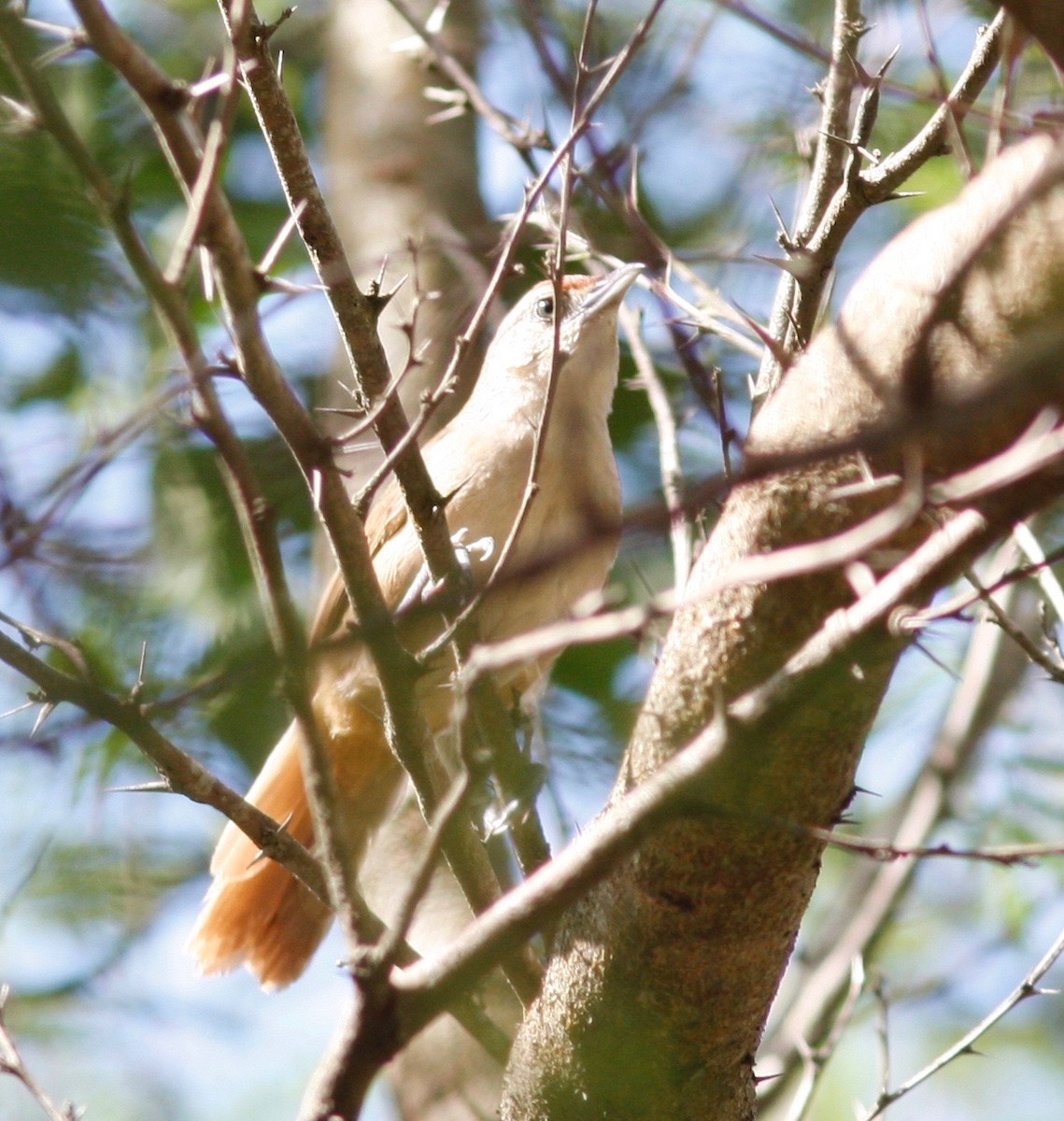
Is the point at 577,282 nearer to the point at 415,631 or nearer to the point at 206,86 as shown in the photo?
the point at 415,631

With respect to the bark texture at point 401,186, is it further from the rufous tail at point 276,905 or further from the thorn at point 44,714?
the thorn at point 44,714

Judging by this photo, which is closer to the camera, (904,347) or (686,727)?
(904,347)

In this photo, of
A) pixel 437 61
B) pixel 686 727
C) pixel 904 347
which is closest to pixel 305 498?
pixel 437 61

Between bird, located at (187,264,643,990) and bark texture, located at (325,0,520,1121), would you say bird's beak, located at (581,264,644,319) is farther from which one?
bark texture, located at (325,0,520,1121)

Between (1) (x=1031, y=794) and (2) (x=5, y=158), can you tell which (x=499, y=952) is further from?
(1) (x=1031, y=794)

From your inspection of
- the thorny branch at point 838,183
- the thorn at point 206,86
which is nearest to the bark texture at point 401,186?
the thorny branch at point 838,183

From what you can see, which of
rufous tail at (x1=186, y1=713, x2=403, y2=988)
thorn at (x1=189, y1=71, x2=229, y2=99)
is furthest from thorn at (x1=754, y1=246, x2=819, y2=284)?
Answer: rufous tail at (x1=186, y1=713, x2=403, y2=988)

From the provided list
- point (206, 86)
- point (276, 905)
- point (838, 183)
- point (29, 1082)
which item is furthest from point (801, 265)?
point (29, 1082)

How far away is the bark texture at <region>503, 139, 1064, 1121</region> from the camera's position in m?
2.12

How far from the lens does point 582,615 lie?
6.48 ft

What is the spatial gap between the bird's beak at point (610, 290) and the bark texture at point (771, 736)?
1825 millimetres

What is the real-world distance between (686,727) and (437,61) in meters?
2.75

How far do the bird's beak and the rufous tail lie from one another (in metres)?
1.52

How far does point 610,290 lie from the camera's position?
14.3 feet
